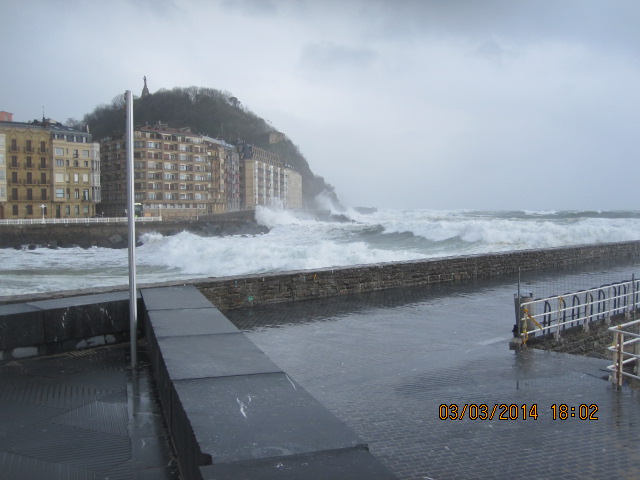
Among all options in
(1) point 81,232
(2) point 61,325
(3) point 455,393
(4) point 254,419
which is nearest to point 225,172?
(1) point 81,232

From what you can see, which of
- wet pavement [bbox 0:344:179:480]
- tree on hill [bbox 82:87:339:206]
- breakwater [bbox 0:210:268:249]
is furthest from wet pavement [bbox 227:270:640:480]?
tree on hill [bbox 82:87:339:206]

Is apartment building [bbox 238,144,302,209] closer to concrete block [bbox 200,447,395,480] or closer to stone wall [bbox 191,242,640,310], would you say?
stone wall [bbox 191,242,640,310]

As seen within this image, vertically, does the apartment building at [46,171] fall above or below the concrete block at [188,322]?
above

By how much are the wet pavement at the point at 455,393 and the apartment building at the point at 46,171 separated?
215ft

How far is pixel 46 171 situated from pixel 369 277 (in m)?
65.0

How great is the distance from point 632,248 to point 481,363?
18224 millimetres

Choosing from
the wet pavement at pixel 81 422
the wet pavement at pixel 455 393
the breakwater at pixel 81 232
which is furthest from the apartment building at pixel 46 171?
the wet pavement at pixel 81 422

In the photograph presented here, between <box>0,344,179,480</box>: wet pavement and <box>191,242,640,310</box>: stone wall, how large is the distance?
179 inches

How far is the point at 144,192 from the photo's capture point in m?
80.8

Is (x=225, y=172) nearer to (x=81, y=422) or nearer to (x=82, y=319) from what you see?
(x=82, y=319)

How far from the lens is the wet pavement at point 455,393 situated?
4.08m

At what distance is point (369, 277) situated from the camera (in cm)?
1280

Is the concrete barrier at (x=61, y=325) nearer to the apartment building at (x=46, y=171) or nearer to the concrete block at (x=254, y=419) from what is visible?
the concrete block at (x=254, y=419)

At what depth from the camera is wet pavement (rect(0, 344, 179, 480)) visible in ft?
10.7
